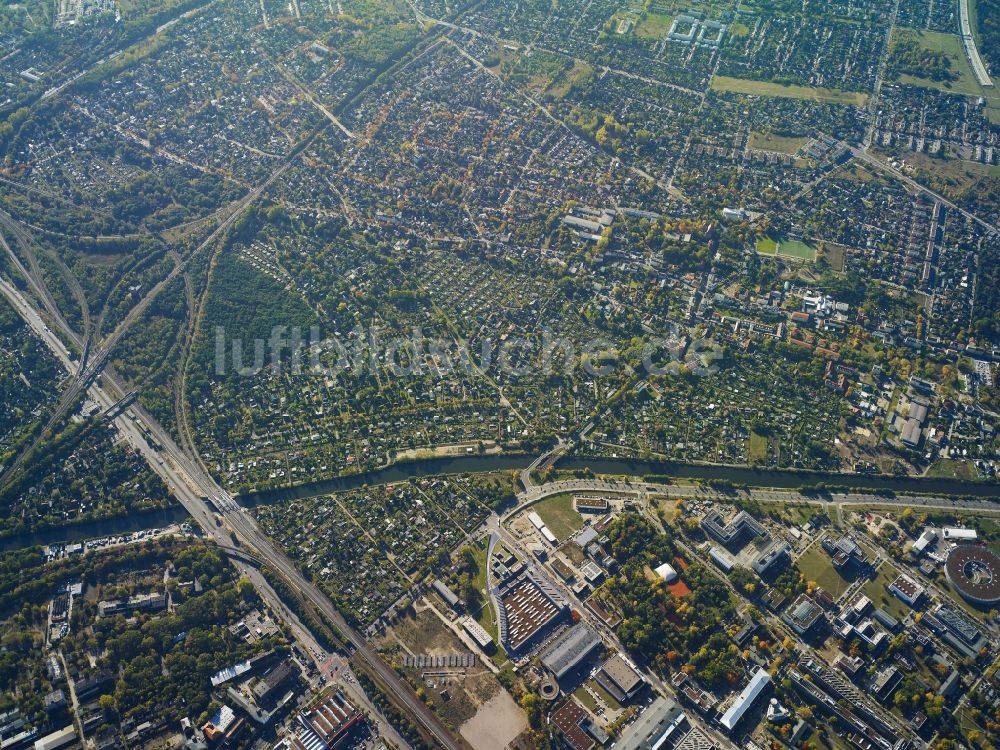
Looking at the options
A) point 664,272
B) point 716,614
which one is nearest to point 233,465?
point 716,614

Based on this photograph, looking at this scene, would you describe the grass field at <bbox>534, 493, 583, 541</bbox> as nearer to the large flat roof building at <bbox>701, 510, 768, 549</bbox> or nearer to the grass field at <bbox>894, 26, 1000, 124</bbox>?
the large flat roof building at <bbox>701, 510, 768, 549</bbox>

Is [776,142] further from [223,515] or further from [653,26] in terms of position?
[223,515]

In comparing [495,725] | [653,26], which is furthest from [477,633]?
[653,26]

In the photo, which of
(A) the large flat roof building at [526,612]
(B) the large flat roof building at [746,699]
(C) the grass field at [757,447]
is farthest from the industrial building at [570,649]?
(C) the grass field at [757,447]

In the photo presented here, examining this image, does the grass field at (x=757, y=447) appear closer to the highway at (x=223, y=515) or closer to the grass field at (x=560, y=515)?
the grass field at (x=560, y=515)

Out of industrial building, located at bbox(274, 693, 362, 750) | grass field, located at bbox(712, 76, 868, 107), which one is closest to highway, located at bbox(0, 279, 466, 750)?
industrial building, located at bbox(274, 693, 362, 750)

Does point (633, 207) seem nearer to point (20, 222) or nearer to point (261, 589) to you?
point (261, 589)
